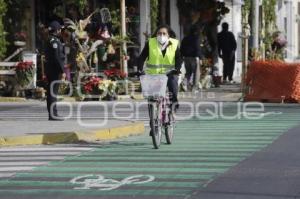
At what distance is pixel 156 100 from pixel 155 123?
0.36 m

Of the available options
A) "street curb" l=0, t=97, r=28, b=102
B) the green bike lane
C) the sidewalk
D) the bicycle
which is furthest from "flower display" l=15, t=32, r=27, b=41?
the bicycle

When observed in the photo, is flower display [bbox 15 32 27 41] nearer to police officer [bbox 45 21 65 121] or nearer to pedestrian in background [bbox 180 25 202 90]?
pedestrian in background [bbox 180 25 202 90]

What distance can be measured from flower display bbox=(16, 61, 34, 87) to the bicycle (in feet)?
35.2

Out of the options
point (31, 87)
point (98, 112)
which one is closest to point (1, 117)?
point (98, 112)

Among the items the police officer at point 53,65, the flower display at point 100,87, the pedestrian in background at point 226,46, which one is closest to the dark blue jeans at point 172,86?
the police officer at point 53,65

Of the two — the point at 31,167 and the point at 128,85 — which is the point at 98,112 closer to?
the point at 128,85

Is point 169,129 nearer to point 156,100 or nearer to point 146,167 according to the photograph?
point 156,100

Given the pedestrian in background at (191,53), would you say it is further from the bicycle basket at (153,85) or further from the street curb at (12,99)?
the bicycle basket at (153,85)

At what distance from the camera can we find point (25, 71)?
2388 centimetres

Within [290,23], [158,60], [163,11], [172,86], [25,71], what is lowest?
[172,86]

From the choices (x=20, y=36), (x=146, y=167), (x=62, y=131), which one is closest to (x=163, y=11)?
(x=20, y=36)

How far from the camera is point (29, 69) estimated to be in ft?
78.3

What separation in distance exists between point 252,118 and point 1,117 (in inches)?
214

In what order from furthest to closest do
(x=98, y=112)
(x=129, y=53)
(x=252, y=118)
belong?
1. (x=129, y=53)
2. (x=98, y=112)
3. (x=252, y=118)
